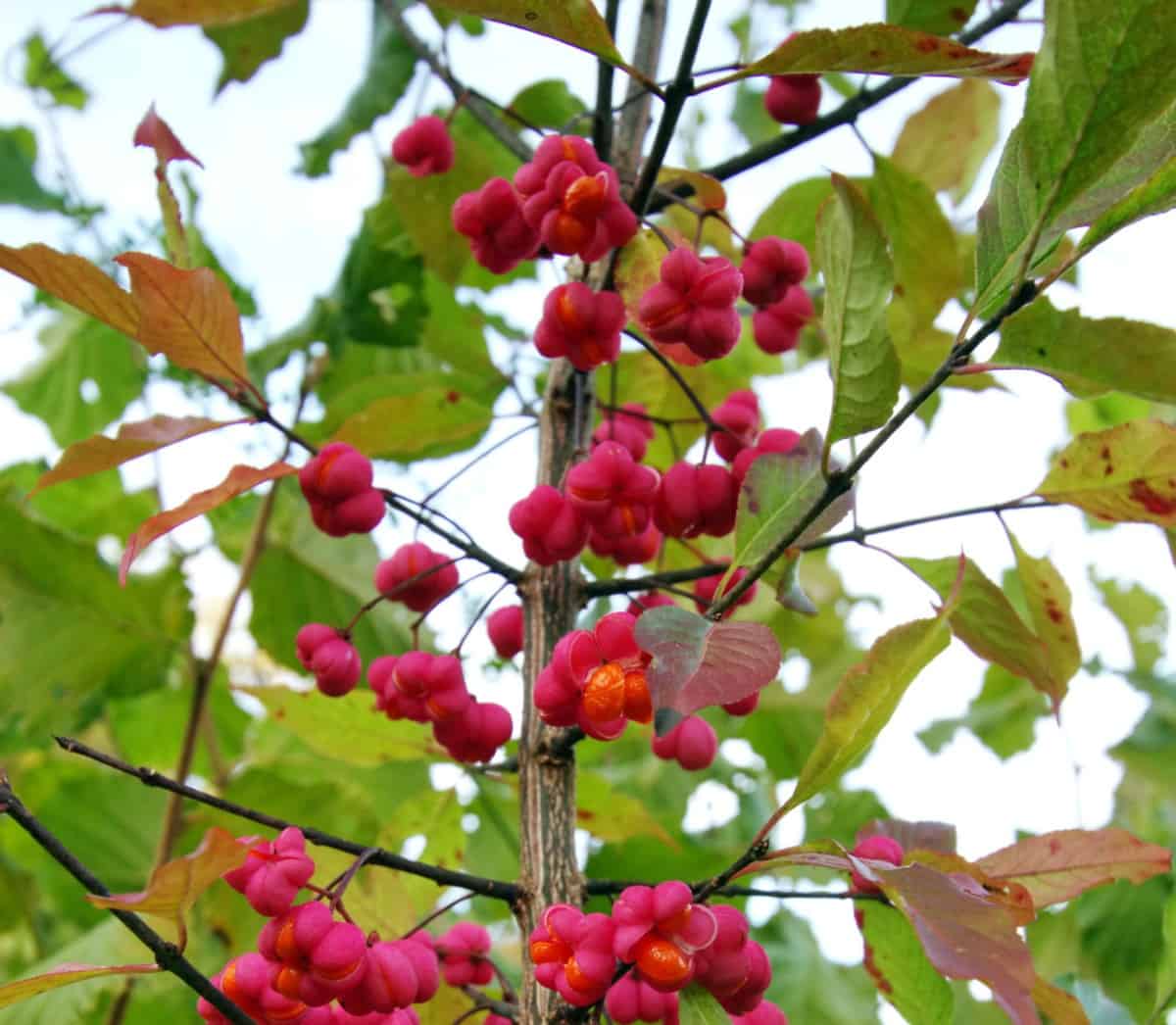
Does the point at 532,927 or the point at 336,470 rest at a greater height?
the point at 336,470

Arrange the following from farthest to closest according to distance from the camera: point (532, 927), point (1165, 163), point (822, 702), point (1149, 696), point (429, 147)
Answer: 1. point (1149, 696)
2. point (822, 702)
3. point (429, 147)
4. point (532, 927)
5. point (1165, 163)

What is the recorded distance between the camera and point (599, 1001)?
2.22 ft

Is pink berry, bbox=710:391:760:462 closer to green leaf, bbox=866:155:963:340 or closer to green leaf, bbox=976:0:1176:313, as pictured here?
green leaf, bbox=866:155:963:340

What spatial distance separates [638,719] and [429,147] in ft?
2.25

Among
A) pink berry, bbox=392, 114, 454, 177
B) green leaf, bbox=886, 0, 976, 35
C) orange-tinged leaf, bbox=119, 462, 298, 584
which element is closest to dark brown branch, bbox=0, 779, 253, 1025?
orange-tinged leaf, bbox=119, 462, 298, 584

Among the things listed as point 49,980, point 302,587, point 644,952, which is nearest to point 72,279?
point 49,980

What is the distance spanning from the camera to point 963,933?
1.72ft

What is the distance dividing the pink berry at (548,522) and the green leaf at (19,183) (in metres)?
1.40

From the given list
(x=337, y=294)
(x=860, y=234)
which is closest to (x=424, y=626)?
(x=337, y=294)

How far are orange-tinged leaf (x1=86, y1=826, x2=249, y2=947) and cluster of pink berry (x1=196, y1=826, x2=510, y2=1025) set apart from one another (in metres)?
0.04

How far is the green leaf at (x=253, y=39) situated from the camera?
51.4 inches

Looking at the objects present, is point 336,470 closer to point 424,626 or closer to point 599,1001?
point 599,1001

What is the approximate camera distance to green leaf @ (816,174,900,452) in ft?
2.05

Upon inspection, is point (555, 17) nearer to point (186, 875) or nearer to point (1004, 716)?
point (186, 875)
